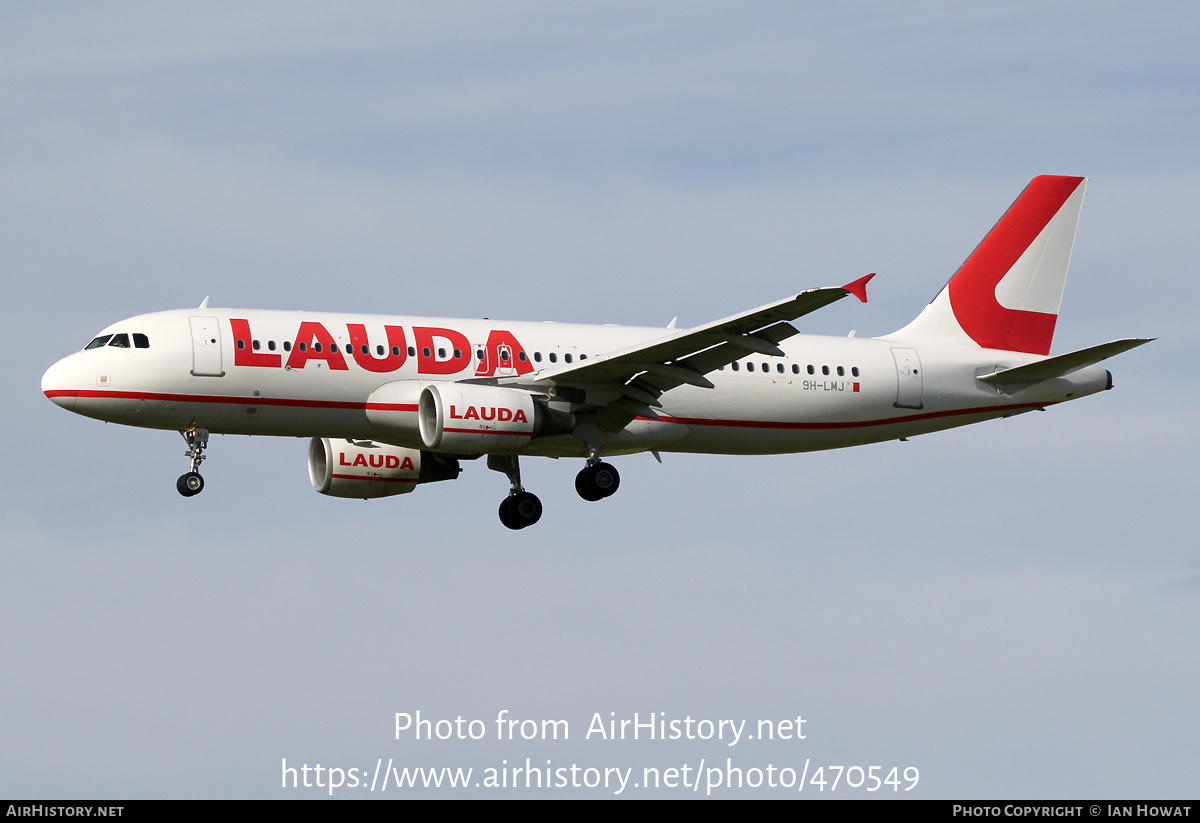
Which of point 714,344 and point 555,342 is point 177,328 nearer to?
point 555,342

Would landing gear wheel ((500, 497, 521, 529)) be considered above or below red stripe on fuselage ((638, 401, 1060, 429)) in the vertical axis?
below

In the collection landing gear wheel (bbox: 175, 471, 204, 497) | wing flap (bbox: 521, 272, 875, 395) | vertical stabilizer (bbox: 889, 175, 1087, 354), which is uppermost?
vertical stabilizer (bbox: 889, 175, 1087, 354)

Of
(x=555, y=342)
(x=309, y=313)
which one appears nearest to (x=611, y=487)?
(x=555, y=342)

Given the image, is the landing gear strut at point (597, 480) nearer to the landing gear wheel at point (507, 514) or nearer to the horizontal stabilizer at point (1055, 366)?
the landing gear wheel at point (507, 514)

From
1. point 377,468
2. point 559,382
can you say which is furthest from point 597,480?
point 377,468

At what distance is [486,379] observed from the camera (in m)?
40.2

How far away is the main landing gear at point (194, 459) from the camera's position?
3875 cm

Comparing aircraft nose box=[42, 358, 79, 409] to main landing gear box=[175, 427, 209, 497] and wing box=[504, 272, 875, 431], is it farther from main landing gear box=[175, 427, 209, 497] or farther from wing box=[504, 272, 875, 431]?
wing box=[504, 272, 875, 431]

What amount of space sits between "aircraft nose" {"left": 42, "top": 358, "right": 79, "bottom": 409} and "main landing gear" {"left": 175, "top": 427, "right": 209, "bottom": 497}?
2.50 meters

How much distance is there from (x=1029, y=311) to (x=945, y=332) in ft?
8.35

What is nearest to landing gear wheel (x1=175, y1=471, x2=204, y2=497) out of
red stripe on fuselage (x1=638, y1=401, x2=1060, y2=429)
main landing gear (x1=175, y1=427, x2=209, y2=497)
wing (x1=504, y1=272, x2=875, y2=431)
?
main landing gear (x1=175, y1=427, x2=209, y2=497)

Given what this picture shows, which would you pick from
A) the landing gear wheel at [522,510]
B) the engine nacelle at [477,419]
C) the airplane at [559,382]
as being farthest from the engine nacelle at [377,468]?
the engine nacelle at [477,419]

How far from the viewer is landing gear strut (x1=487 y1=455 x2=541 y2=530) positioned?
140 ft

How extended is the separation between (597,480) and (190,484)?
30.4ft
